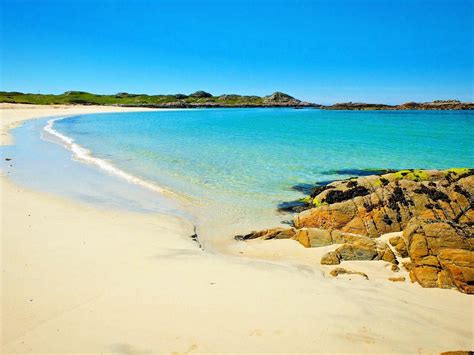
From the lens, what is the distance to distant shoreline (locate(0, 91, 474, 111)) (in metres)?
134

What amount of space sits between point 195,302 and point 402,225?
23.4ft

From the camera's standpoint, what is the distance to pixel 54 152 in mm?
23172

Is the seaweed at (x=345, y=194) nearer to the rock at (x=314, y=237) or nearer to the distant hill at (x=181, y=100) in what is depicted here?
the rock at (x=314, y=237)

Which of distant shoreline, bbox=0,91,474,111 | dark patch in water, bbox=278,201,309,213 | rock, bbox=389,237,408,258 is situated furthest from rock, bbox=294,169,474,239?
distant shoreline, bbox=0,91,474,111

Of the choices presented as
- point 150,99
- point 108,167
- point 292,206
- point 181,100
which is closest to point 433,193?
point 292,206

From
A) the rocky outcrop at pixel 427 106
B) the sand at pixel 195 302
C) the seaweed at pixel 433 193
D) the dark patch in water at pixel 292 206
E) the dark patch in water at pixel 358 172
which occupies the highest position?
the rocky outcrop at pixel 427 106

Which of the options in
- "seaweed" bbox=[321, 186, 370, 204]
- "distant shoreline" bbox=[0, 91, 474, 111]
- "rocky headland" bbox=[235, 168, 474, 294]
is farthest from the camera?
"distant shoreline" bbox=[0, 91, 474, 111]

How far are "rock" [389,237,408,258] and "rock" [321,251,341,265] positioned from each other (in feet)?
5.31

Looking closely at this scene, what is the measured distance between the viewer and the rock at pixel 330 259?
820 centimetres

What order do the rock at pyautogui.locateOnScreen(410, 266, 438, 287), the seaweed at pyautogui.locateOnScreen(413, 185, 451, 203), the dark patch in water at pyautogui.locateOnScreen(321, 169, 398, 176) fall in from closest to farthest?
the rock at pyautogui.locateOnScreen(410, 266, 438, 287), the seaweed at pyautogui.locateOnScreen(413, 185, 451, 203), the dark patch in water at pyautogui.locateOnScreen(321, 169, 398, 176)

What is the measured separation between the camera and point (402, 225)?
33.2 feet

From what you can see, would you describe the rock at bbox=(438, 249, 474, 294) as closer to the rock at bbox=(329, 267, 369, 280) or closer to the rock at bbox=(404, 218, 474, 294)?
the rock at bbox=(404, 218, 474, 294)

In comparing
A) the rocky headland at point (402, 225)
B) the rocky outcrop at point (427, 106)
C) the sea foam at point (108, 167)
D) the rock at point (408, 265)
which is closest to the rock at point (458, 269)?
the rocky headland at point (402, 225)

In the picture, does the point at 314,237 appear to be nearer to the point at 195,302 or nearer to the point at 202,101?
the point at 195,302
